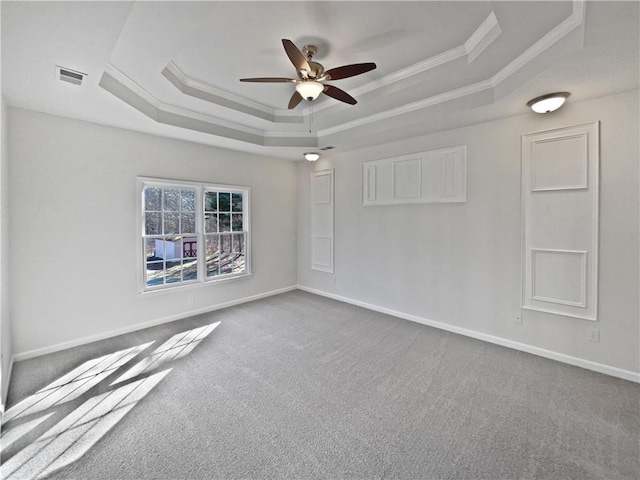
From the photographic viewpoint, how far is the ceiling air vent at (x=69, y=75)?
87.2 inches

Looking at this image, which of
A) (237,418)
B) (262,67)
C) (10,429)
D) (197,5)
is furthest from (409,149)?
(10,429)

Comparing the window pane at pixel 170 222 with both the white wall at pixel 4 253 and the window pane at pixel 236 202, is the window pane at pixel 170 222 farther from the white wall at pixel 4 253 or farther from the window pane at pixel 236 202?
the white wall at pixel 4 253

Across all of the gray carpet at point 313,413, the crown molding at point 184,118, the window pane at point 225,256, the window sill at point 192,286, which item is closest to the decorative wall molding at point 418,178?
the crown molding at point 184,118

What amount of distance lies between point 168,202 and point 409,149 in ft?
12.0

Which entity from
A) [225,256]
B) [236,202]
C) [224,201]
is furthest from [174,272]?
[236,202]

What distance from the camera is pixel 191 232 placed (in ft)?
14.3

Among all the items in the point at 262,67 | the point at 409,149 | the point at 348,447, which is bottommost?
the point at 348,447

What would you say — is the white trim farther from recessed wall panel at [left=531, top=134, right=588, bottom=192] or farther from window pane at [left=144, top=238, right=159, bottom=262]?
recessed wall panel at [left=531, top=134, right=588, bottom=192]

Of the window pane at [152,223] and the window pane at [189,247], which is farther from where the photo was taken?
the window pane at [189,247]

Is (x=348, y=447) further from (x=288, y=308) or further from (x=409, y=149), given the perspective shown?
(x=409, y=149)

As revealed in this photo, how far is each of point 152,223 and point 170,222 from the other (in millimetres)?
244

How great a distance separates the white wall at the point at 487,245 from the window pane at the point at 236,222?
1.79 m

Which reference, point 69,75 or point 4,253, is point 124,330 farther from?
point 69,75

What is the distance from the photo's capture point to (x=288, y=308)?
185 inches
